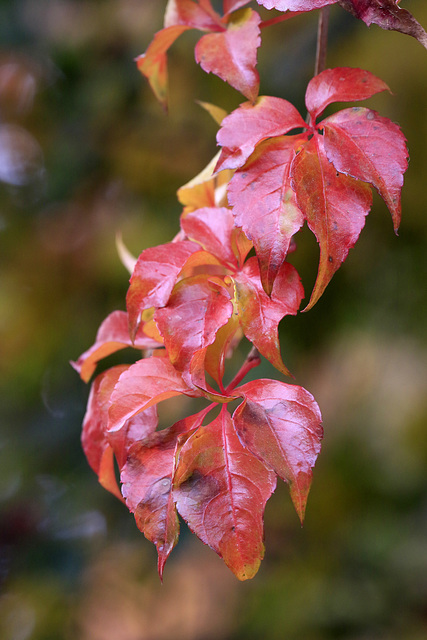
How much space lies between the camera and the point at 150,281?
323 mm

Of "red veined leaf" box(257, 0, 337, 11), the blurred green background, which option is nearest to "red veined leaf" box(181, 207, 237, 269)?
"red veined leaf" box(257, 0, 337, 11)

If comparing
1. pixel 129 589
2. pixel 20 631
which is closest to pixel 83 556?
pixel 129 589

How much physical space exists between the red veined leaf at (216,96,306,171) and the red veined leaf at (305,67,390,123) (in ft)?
0.05

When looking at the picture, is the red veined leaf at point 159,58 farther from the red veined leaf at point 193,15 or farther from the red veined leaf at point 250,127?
→ the red veined leaf at point 250,127

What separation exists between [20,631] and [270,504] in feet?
2.31

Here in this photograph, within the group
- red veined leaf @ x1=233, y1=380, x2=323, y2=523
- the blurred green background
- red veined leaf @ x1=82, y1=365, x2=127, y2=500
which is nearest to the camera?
red veined leaf @ x1=233, y1=380, x2=323, y2=523

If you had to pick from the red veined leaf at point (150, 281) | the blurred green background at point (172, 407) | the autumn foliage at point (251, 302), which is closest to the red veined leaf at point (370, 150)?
the autumn foliage at point (251, 302)

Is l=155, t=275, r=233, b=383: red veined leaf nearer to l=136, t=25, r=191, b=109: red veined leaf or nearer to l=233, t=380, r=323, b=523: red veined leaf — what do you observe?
l=233, t=380, r=323, b=523: red veined leaf

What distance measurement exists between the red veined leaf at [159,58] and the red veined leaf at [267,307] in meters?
0.20

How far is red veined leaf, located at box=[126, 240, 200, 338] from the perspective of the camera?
1.04ft

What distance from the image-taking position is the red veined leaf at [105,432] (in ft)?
1.11

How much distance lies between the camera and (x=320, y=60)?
0.37 metres

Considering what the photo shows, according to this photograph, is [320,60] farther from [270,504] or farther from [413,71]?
[270,504]

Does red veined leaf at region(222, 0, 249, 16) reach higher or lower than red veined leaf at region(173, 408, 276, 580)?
higher
